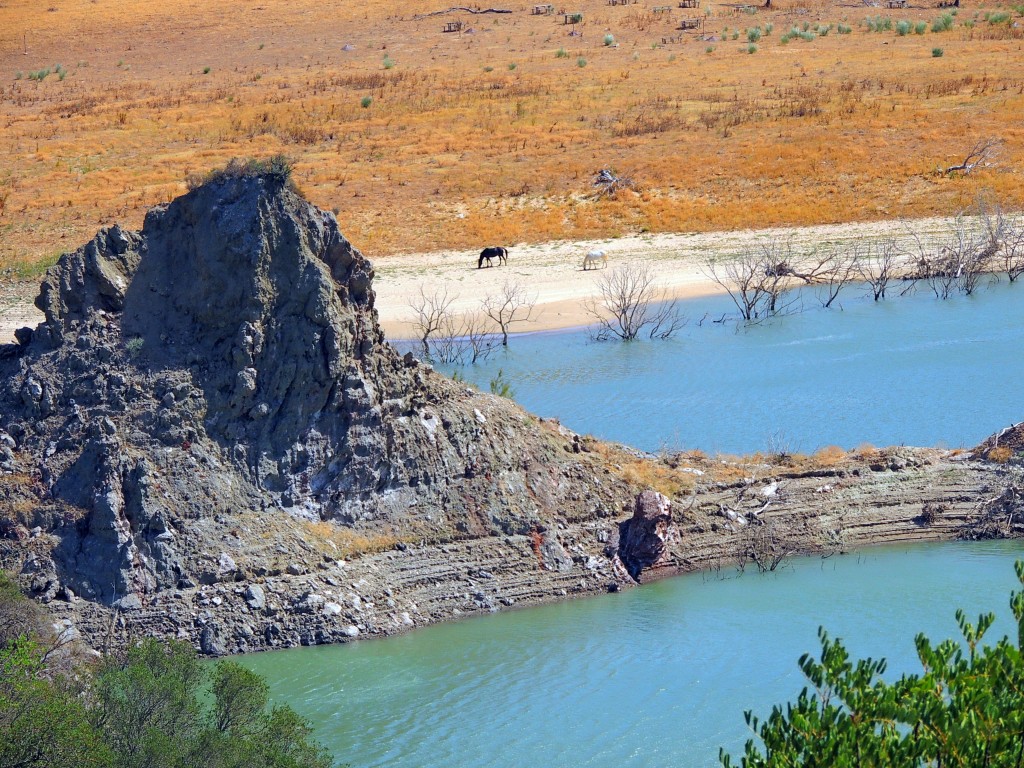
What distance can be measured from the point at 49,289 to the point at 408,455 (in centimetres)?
508

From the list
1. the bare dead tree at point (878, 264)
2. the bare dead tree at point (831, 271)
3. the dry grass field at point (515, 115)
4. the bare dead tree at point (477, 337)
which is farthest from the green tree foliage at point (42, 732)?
the dry grass field at point (515, 115)

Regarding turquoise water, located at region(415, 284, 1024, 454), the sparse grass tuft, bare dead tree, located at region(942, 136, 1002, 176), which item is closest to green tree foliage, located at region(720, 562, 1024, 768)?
the sparse grass tuft

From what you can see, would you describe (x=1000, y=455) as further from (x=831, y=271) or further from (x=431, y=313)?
(x=831, y=271)

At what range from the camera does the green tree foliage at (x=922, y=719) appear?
696 cm

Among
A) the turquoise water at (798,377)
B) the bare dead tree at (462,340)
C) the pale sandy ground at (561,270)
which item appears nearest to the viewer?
the turquoise water at (798,377)

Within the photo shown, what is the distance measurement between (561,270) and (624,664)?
85.5ft

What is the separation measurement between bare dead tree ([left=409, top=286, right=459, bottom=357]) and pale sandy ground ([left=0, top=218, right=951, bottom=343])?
27cm

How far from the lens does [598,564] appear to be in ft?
55.1

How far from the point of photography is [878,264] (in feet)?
128

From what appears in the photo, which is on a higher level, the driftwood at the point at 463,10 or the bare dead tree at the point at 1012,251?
the driftwood at the point at 463,10

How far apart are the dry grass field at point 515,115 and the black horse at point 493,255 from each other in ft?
9.12

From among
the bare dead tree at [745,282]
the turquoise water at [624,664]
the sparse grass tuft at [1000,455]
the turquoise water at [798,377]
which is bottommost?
the turquoise water at [624,664]

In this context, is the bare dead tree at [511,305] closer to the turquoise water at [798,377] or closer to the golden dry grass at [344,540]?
the turquoise water at [798,377]

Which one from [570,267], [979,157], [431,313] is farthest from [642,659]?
[979,157]
